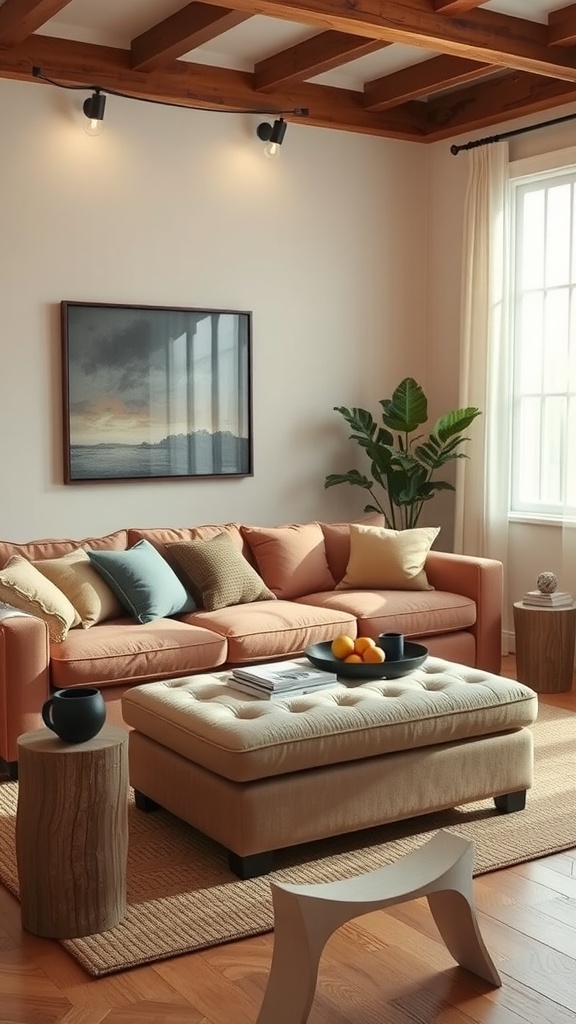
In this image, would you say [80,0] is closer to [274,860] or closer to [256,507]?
[256,507]

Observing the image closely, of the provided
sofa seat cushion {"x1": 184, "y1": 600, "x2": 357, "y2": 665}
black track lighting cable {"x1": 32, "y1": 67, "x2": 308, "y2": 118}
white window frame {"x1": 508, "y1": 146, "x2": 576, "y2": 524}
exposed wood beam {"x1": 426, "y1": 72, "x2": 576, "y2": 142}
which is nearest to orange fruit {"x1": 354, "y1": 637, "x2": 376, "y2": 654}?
sofa seat cushion {"x1": 184, "y1": 600, "x2": 357, "y2": 665}

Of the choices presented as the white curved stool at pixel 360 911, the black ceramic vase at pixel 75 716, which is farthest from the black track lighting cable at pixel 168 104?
the white curved stool at pixel 360 911

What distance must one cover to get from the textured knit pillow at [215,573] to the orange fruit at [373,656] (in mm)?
1237

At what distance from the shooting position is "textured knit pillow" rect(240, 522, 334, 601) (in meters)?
5.30

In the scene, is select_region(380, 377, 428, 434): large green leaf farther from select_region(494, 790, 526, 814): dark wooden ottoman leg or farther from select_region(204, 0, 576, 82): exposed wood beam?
select_region(494, 790, 526, 814): dark wooden ottoman leg

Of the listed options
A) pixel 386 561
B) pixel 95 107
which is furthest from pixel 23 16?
pixel 386 561

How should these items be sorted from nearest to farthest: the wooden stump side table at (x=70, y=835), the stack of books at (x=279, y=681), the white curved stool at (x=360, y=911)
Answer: the white curved stool at (x=360, y=911), the wooden stump side table at (x=70, y=835), the stack of books at (x=279, y=681)

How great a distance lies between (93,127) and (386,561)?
2501 millimetres

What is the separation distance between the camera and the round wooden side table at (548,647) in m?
5.41

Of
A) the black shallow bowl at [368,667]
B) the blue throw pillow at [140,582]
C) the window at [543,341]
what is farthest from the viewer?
the window at [543,341]

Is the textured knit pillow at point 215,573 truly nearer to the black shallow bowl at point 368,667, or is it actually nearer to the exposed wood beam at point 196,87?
the black shallow bowl at point 368,667

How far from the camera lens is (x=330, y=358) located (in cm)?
634

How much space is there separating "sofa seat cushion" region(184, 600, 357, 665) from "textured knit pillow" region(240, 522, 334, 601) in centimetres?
33

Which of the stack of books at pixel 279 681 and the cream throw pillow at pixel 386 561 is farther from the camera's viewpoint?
the cream throw pillow at pixel 386 561
